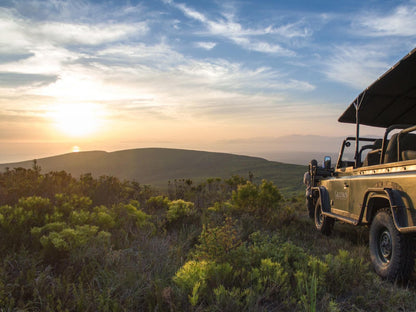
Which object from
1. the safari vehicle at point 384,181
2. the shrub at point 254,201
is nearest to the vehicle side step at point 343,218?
the safari vehicle at point 384,181

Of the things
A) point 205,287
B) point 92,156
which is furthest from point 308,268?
point 92,156

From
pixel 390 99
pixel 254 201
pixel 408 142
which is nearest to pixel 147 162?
pixel 254 201

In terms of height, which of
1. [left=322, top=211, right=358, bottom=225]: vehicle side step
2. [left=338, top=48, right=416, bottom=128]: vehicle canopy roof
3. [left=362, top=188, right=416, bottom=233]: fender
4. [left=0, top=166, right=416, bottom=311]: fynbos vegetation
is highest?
[left=338, top=48, right=416, bottom=128]: vehicle canopy roof

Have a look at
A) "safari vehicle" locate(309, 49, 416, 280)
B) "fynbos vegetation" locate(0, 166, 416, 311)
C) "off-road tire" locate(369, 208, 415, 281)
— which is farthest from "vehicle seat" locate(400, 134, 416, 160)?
"fynbos vegetation" locate(0, 166, 416, 311)

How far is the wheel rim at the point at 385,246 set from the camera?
416 cm

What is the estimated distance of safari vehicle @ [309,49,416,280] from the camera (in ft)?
12.3

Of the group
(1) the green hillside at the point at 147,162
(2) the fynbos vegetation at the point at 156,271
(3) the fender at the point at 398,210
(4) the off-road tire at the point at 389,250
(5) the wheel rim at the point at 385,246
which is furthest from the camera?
(1) the green hillside at the point at 147,162

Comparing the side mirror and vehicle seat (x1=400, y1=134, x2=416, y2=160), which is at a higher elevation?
vehicle seat (x1=400, y1=134, x2=416, y2=160)

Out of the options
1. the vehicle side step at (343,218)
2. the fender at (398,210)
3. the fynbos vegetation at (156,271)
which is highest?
the fender at (398,210)

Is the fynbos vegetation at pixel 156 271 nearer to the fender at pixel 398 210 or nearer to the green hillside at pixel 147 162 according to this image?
the fender at pixel 398 210

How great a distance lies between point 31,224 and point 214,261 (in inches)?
111

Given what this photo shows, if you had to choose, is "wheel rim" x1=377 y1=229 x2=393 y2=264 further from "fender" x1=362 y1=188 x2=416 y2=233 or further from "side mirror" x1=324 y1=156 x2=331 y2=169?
"side mirror" x1=324 y1=156 x2=331 y2=169

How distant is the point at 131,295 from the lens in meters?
2.91

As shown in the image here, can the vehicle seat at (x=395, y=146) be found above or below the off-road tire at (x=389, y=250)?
above
